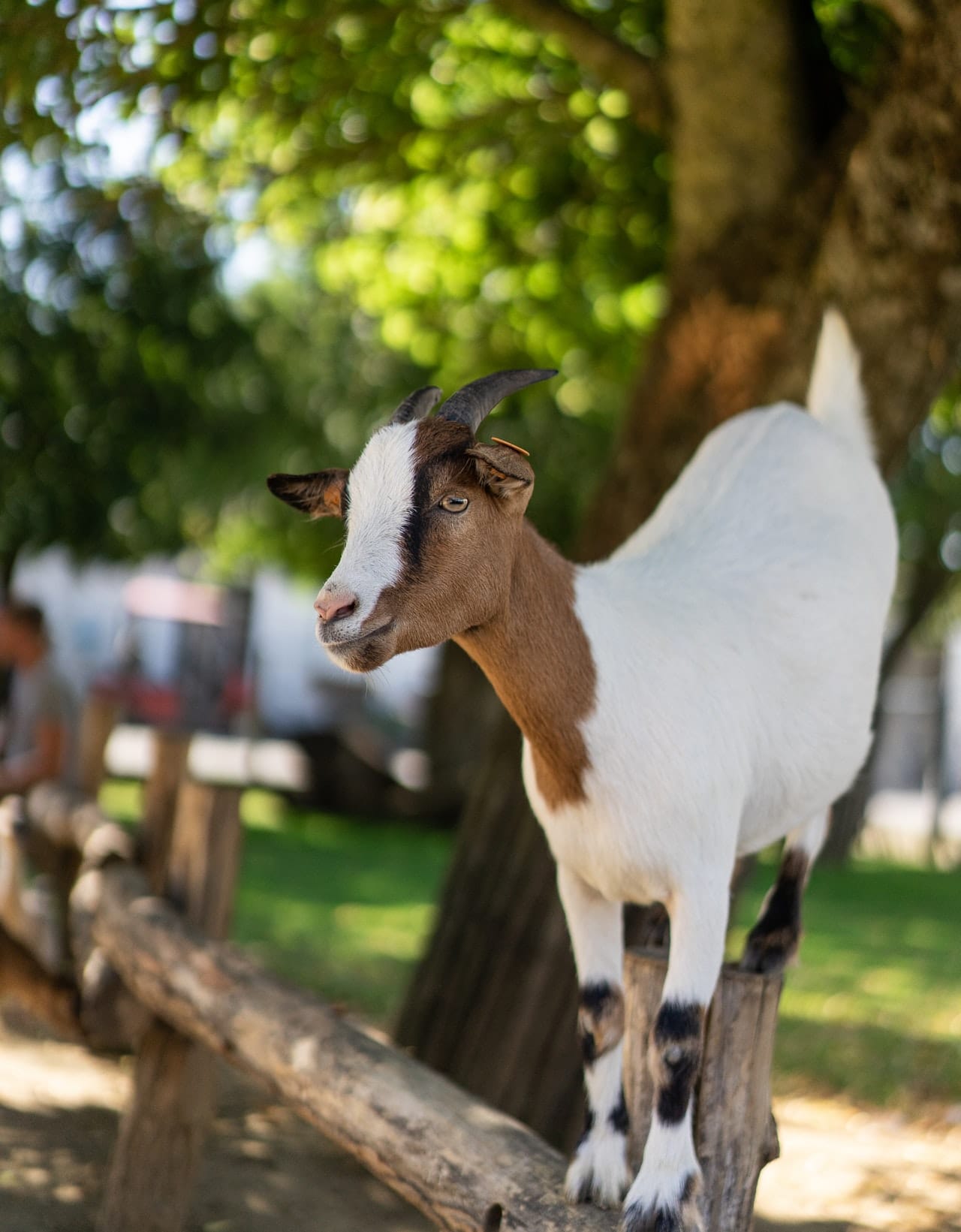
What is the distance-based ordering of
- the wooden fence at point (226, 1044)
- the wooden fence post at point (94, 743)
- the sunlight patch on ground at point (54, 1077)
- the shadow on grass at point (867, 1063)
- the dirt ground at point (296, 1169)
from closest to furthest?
1. the wooden fence at point (226, 1044)
2. the dirt ground at point (296, 1169)
3. the sunlight patch on ground at point (54, 1077)
4. the shadow on grass at point (867, 1063)
5. the wooden fence post at point (94, 743)

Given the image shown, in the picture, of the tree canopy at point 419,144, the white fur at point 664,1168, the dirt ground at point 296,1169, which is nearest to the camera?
the white fur at point 664,1168

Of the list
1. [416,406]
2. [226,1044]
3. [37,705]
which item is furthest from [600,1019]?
[37,705]

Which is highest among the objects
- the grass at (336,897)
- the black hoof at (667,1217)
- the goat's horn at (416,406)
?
the goat's horn at (416,406)

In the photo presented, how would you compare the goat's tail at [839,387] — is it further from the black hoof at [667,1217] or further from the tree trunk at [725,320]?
the black hoof at [667,1217]

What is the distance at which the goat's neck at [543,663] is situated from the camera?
2098mm

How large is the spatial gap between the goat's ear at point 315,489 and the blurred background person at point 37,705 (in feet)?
13.5

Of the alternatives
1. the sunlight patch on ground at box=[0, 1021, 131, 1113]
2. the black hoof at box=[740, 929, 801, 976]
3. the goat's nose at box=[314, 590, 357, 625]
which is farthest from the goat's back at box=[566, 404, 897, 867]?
the sunlight patch on ground at box=[0, 1021, 131, 1113]

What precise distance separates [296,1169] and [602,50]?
3.86 meters

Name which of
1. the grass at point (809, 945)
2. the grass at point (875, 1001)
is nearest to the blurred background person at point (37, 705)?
the grass at point (809, 945)

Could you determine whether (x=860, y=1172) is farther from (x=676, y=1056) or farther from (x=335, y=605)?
(x=335, y=605)

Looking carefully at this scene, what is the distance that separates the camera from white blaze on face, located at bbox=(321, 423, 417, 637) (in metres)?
1.83

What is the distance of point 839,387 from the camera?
3.01 metres

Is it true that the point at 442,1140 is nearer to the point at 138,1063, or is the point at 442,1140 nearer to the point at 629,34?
the point at 138,1063

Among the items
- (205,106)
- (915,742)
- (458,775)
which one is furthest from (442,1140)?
(915,742)
